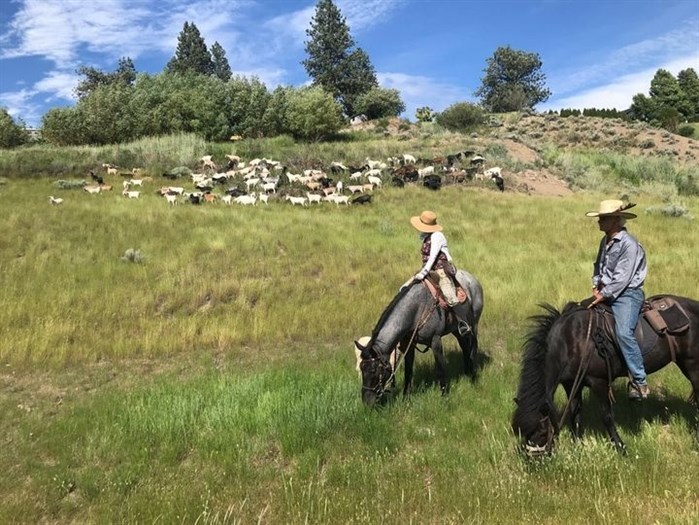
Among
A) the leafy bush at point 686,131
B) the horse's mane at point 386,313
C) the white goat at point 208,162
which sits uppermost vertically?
the leafy bush at point 686,131

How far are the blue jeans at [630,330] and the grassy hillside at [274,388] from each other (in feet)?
2.76

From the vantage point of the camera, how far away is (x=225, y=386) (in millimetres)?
7625

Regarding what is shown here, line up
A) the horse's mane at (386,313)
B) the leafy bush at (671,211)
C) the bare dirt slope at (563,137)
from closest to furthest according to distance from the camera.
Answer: the horse's mane at (386,313) → the leafy bush at (671,211) → the bare dirt slope at (563,137)

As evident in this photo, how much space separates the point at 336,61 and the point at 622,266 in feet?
253

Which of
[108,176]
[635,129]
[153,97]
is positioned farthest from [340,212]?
[635,129]

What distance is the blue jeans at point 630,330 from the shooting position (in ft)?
17.3

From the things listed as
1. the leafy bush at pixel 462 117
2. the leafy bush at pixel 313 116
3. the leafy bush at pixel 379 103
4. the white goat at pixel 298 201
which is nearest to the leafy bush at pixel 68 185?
→ the white goat at pixel 298 201

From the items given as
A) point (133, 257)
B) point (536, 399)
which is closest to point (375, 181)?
point (133, 257)

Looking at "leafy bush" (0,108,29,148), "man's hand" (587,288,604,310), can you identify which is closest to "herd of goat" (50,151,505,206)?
"man's hand" (587,288,604,310)

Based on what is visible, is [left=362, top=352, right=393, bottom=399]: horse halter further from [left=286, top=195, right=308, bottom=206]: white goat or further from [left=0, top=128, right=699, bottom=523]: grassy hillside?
[left=286, top=195, right=308, bottom=206]: white goat

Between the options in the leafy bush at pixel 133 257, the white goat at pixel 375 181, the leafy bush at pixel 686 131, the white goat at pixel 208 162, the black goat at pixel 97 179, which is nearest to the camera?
the leafy bush at pixel 133 257

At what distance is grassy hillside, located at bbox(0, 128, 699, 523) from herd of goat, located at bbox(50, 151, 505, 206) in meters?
4.01

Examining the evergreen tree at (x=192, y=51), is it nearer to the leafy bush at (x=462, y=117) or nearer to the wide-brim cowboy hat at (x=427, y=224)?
the leafy bush at (x=462, y=117)

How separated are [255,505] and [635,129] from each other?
5957 cm
